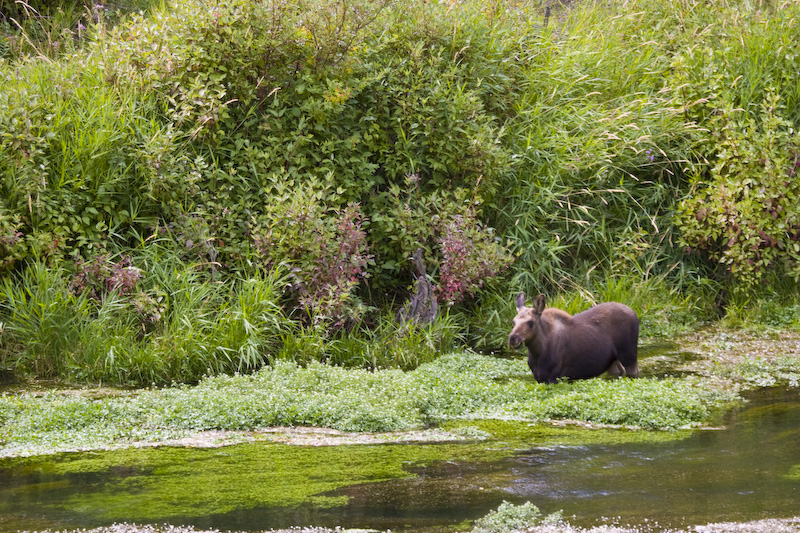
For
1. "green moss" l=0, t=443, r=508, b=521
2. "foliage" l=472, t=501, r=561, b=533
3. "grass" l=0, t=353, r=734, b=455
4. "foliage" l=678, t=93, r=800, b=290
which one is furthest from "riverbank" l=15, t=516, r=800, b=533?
"foliage" l=678, t=93, r=800, b=290

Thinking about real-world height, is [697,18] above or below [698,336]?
above

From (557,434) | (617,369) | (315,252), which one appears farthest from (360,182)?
(557,434)

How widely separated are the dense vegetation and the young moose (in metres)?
1.53

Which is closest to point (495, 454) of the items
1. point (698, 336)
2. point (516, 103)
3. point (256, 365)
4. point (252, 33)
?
point (256, 365)

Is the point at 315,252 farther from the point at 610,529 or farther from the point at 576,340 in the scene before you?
the point at 610,529

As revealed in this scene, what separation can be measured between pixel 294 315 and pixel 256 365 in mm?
999

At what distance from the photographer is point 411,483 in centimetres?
523

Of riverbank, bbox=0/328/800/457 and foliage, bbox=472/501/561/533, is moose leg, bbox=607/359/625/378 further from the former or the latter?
foliage, bbox=472/501/561/533

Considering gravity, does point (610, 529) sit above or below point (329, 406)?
above

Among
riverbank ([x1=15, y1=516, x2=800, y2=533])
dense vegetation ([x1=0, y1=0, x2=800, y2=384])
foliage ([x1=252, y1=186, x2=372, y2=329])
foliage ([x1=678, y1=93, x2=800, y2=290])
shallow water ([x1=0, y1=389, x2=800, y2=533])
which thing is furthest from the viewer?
foliage ([x1=678, y1=93, x2=800, y2=290])

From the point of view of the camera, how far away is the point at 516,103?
1196cm

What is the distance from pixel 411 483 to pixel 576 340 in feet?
11.3

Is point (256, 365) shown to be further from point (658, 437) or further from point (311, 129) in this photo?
point (658, 437)

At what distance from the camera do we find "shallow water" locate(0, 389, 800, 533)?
4.64 meters
